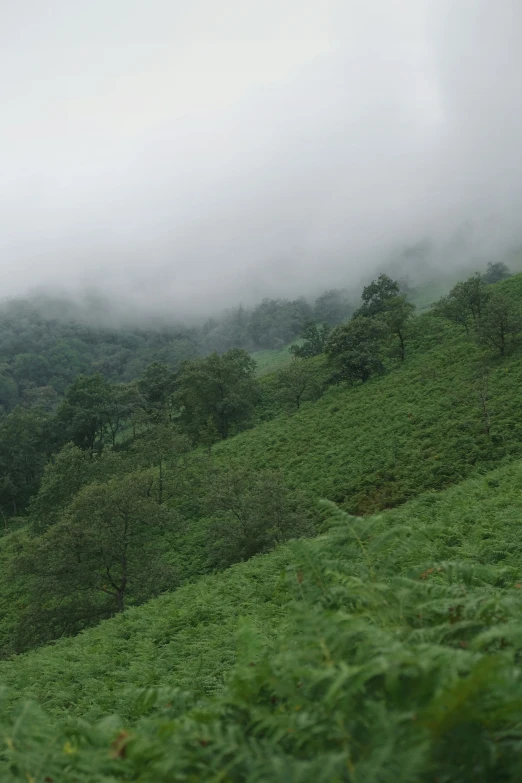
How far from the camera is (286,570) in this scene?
7.82 m

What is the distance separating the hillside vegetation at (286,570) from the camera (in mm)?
1847

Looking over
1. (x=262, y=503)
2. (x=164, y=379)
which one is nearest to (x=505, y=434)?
(x=262, y=503)

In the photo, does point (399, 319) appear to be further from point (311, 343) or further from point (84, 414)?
point (84, 414)

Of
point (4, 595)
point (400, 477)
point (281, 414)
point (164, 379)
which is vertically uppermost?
point (164, 379)

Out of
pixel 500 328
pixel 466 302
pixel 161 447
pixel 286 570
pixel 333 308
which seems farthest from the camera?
pixel 333 308

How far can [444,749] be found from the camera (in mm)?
1685

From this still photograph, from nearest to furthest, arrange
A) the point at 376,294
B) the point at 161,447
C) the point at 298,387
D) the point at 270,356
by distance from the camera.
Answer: the point at 161,447
the point at 298,387
the point at 376,294
the point at 270,356

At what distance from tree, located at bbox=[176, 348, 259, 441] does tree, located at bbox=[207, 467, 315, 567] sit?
68.8ft

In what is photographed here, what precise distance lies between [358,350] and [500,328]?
11.5m

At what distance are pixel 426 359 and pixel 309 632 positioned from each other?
38788 millimetres

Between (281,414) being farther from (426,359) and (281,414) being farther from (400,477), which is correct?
(400,477)

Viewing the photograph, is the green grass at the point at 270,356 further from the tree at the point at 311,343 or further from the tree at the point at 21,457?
the tree at the point at 21,457

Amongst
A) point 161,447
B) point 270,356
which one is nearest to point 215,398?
point 161,447

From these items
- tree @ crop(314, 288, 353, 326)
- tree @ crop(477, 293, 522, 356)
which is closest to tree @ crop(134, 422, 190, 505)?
tree @ crop(477, 293, 522, 356)
